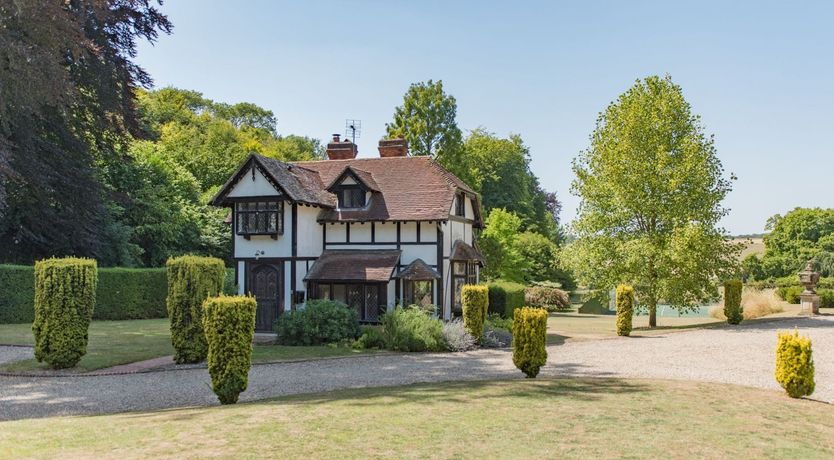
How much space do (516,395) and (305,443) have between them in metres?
5.03

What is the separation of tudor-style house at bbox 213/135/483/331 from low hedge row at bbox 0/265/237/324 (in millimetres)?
6165

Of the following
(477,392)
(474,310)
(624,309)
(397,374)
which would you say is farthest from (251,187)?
(477,392)

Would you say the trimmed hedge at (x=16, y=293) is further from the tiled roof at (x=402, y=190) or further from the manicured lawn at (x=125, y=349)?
the tiled roof at (x=402, y=190)

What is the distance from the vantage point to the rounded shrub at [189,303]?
61.1 ft

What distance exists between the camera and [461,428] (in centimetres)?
1009

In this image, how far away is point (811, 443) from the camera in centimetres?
975

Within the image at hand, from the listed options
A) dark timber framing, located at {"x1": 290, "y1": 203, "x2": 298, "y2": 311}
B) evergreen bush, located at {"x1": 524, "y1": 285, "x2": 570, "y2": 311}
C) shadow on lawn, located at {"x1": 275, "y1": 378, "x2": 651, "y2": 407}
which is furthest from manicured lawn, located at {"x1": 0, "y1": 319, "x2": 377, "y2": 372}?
evergreen bush, located at {"x1": 524, "y1": 285, "x2": 570, "y2": 311}

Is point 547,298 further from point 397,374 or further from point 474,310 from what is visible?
point 397,374

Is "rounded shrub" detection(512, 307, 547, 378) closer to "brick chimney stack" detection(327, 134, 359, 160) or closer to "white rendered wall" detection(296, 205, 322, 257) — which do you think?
"white rendered wall" detection(296, 205, 322, 257)

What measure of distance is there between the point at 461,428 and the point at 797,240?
67.0 m

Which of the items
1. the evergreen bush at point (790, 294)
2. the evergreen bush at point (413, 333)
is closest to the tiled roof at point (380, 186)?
the evergreen bush at point (413, 333)

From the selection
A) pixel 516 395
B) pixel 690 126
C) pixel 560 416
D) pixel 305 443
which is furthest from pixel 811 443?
pixel 690 126

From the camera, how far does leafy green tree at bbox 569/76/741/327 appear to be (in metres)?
29.8

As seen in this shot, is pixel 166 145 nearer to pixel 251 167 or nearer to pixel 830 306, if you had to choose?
pixel 251 167
